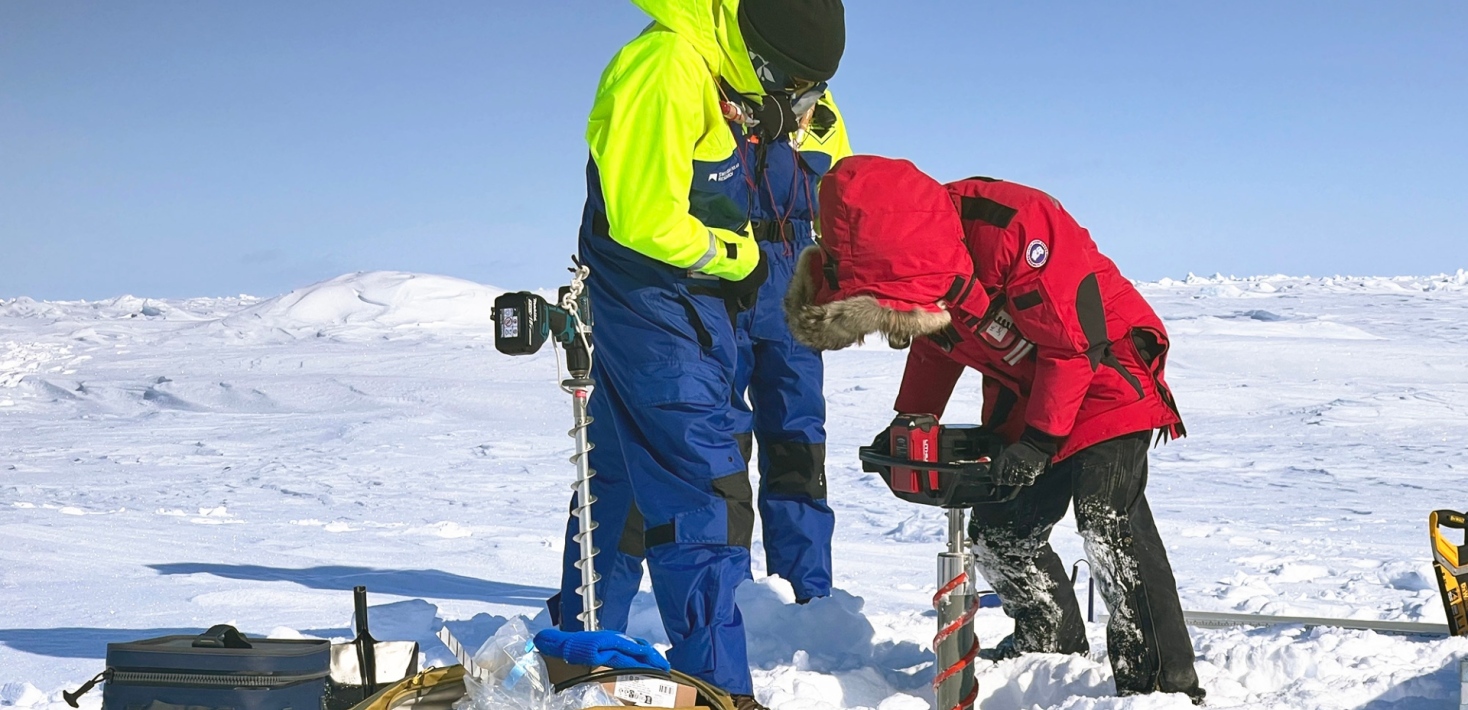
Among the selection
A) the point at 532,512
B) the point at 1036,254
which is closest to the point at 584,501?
the point at 1036,254

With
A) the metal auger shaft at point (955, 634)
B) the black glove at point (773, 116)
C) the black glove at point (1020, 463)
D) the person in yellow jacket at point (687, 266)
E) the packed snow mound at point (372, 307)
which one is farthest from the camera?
the packed snow mound at point (372, 307)

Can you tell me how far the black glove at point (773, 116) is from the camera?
3172mm

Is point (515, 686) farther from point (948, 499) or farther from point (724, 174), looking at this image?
point (724, 174)

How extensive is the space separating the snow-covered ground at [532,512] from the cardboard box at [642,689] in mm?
958

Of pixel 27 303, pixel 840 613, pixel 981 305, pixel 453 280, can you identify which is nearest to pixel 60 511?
pixel 840 613

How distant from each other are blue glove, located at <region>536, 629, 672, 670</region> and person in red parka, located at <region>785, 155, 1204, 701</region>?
2.74ft

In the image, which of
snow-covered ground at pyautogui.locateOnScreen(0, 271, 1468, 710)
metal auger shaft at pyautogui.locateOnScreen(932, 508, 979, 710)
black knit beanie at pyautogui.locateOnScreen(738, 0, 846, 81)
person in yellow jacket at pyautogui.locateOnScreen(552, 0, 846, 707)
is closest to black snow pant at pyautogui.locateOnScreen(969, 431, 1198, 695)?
snow-covered ground at pyautogui.locateOnScreen(0, 271, 1468, 710)

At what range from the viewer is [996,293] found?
101 inches

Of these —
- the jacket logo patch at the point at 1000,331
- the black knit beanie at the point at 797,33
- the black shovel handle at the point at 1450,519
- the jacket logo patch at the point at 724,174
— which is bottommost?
the black shovel handle at the point at 1450,519

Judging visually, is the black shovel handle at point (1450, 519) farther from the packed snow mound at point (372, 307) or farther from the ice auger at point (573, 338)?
the packed snow mound at point (372, 307)

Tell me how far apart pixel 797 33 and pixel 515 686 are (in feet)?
6.08

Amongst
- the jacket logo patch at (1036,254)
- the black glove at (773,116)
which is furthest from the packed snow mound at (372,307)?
the jacket logo patch at (1036,254)

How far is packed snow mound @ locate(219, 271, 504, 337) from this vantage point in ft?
65.4

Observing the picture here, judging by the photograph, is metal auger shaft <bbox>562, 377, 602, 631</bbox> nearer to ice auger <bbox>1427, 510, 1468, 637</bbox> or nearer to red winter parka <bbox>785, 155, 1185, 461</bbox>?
red winter parka <bbox>785, 155, 1185, 461</bbox>
